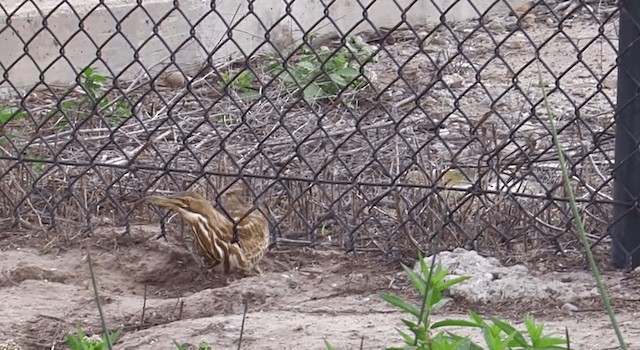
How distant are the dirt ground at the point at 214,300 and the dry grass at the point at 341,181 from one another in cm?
15

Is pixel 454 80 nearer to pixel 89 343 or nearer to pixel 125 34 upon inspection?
pixel 125 34

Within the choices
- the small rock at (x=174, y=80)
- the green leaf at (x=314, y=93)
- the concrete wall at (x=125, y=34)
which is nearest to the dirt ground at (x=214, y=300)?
the concrete wall at (x=125, y=34)

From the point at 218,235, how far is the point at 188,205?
15 centimetres

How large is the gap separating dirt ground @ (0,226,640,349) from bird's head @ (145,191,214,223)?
8.8 inches

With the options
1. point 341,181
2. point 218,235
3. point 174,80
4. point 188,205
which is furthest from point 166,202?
point 174,80

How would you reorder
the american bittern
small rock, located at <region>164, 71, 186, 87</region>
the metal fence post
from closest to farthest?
1. the metal fence post
2. the american bittern
3. small rock, located at <region>164, 71, 186, 87</region>

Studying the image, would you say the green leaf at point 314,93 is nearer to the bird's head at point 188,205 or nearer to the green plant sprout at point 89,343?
the bird's head at point 188,205

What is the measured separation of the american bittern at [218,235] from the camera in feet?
14.4

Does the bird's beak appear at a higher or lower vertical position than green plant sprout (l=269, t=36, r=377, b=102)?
lower

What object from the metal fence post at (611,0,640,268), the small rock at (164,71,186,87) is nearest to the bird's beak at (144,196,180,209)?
the metal fence post at (611,0,640,268)

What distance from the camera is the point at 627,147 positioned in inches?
161

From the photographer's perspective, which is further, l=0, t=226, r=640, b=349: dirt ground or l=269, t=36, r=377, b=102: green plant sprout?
l=269, t=36, r=377, b=102: green plant sprout

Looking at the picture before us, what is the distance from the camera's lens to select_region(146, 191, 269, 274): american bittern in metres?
4.40

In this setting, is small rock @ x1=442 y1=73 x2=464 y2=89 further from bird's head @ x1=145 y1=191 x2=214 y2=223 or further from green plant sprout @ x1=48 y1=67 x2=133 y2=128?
bird's head @ x1=145 y1=191 x2=214 y2=223
